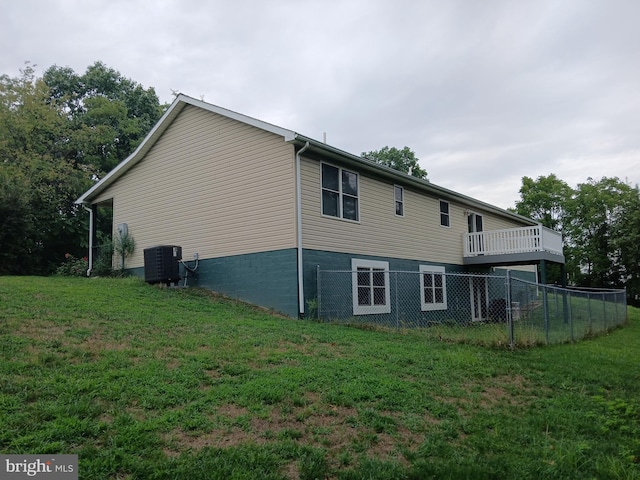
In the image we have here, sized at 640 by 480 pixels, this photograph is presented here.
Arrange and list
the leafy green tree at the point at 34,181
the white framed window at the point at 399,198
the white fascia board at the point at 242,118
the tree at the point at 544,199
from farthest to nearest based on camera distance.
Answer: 1. the tree at the point at 544,199
2. the leafy green tree at the point at 34,181
3. the white framed window at the point at 399,198
4. the white fascia board at the point at 242,118

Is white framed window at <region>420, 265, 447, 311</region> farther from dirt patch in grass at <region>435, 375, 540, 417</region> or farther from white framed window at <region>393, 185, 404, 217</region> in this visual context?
dirt patch in grass at <region>435, 375, 540, 417</region>

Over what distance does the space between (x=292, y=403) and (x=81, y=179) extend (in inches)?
888

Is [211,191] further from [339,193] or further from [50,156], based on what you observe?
[50,156]

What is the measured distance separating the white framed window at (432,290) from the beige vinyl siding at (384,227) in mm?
624

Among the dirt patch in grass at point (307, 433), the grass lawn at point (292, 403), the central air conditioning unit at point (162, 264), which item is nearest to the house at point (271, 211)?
the central air conditioning unit at point (162, 264)

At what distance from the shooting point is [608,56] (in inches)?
442

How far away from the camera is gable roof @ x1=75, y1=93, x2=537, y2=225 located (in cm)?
1158

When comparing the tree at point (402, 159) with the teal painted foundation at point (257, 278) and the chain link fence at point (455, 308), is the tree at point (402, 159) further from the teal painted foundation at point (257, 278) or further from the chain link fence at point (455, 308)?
the teal painted foundation at point (257, 278)

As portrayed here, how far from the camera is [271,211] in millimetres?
11875

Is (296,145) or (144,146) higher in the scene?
(144,146)

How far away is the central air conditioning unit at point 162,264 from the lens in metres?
12.9

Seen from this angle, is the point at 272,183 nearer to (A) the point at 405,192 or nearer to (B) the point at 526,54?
(A) the point at 405,192

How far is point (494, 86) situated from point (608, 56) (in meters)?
4.23

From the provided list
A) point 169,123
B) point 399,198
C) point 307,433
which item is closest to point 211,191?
point 169,123
